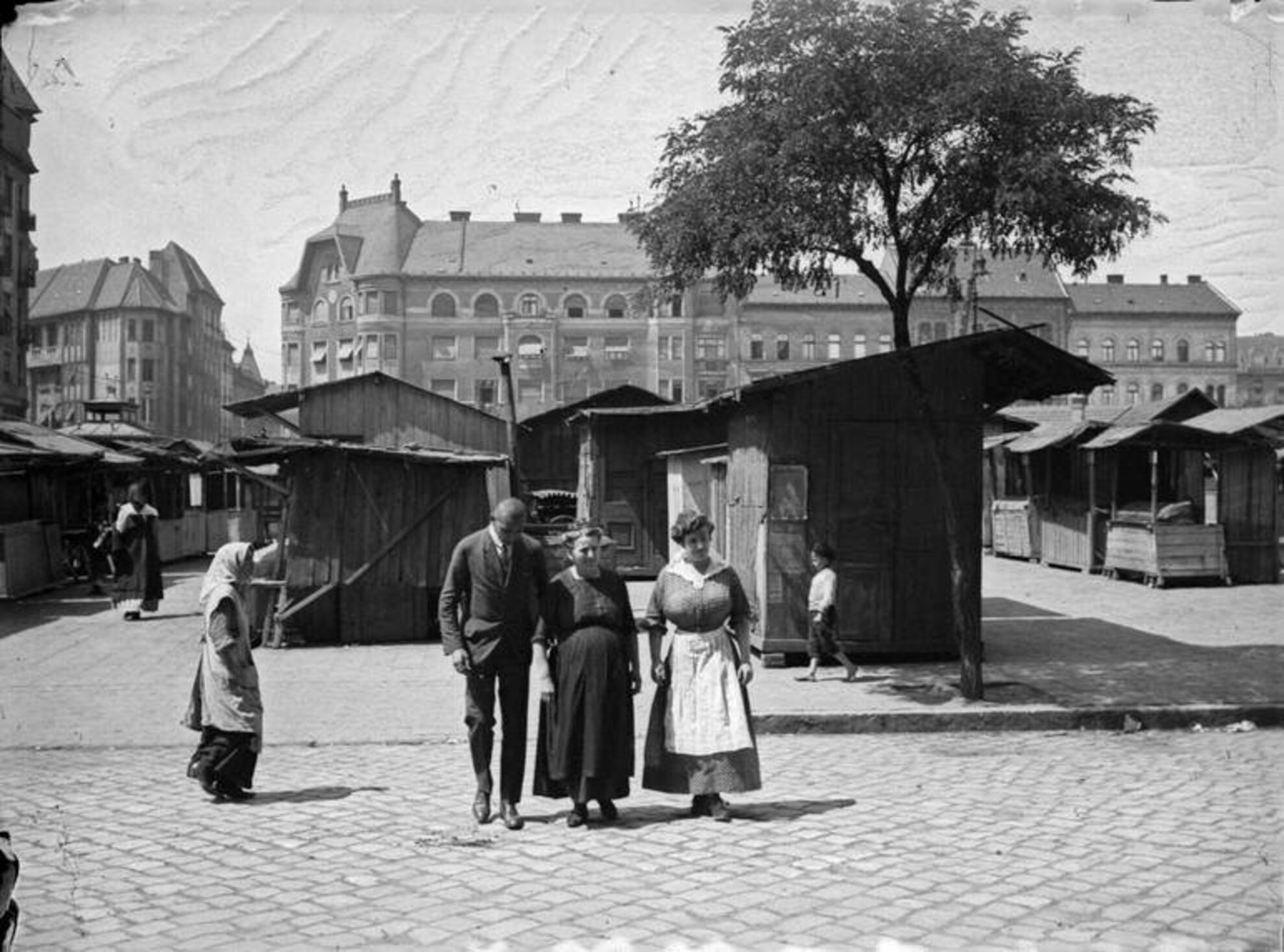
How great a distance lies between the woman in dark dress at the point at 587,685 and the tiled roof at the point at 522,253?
66.0 metres

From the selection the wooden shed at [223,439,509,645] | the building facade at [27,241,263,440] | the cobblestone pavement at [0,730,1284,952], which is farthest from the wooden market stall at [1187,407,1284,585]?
the building facade at [27,241,263,440]

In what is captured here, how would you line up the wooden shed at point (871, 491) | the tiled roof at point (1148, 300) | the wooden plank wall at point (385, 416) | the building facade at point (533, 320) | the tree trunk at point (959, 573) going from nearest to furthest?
1. the tree trunk at point (959, 573)
2. the wooden shed at point (871, 491)
3. the wooden plank wall at point (385, 416)
4. the building facade at point (533, 320)
5. the tiled roof at point (1148, 300)

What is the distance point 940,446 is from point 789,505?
1.85m

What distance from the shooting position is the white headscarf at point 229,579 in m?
7.67

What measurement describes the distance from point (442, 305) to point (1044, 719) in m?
66.2

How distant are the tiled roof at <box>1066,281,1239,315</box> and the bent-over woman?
79.7 metres

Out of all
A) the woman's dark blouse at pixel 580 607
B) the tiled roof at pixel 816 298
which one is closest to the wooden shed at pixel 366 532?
the woman's dark blouse at pixel 580 607

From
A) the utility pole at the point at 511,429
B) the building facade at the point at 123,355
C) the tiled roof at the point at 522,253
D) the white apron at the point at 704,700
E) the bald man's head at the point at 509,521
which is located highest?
the tiled roof at the point at 522,253

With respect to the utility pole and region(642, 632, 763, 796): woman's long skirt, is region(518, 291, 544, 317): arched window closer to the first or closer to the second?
the utility pole

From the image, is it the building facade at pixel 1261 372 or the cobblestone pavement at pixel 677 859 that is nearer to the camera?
the cobblestone pavement at pixel 677 859

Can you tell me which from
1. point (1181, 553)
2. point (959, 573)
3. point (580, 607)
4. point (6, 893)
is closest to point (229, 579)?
point (580, 607)

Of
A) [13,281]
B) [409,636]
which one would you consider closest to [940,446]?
[409,636]

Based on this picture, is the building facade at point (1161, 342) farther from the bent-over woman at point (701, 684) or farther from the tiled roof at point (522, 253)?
the bent-over woman at point (701, 684)

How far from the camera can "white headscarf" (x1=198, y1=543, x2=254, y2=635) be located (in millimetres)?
7672
